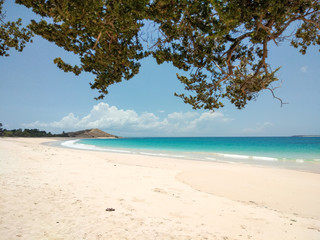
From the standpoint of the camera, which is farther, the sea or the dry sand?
the sea

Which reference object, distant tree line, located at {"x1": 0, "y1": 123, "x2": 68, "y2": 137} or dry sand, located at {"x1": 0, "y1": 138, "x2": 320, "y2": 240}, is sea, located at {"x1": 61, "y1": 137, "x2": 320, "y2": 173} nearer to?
dry sand, located at {"x1": 0, "y1": 138, "x2": 320, "y2": 240}

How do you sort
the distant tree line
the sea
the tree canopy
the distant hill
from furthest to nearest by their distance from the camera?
1. the distant hill
2. the distant tree line
3. the sea
4. the tree canopy

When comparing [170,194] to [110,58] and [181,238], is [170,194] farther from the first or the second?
[110,58]

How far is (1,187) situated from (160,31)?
6311mm

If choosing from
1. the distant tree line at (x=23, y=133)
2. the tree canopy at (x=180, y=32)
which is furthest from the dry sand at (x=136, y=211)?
the distant tree line at (x=23, y=133)

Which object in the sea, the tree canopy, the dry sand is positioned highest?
the tree canopy

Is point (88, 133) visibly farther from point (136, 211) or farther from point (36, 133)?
point (136, 211)

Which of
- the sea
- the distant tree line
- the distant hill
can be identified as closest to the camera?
the sea

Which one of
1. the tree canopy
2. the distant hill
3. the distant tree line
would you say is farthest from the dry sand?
the distant hill

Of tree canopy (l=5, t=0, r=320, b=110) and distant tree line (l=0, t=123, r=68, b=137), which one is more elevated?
tree canopy (l=5, t=0, r=320, b=110)

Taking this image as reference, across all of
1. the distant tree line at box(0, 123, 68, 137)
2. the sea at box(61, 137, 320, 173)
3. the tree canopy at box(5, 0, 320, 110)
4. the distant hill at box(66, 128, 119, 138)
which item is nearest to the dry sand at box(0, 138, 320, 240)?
the tree canopy at box(5, 0, 320, 110)

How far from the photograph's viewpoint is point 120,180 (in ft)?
27.0

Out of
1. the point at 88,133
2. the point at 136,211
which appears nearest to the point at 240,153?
the point at 136,211

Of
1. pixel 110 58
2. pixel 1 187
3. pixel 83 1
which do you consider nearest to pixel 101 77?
pixel 110 58
